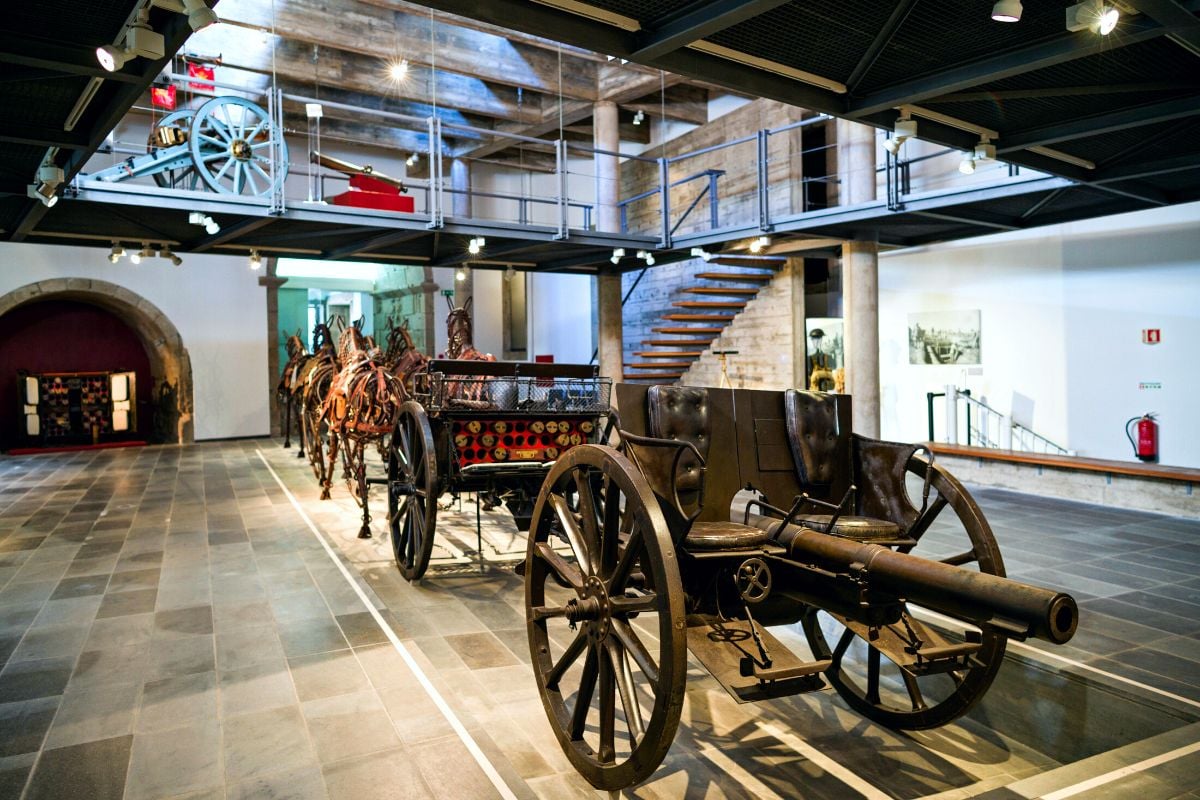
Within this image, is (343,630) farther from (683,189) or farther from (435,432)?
(683,189)

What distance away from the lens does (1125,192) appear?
20.9 feet

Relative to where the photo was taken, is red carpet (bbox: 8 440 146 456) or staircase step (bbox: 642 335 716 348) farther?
red carpet (bbox: 8 440 146 456)

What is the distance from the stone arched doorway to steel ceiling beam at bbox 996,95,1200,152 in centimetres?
1253

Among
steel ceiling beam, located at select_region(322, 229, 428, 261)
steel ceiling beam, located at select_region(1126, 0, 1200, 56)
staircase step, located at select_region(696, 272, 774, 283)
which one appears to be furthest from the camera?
staircase step, located at select_region(696, 272, 774, 283)

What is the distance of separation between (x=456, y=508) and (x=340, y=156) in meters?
10.2

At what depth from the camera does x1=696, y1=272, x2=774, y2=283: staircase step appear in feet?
37.6

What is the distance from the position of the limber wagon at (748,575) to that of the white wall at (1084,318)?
6.26 metres

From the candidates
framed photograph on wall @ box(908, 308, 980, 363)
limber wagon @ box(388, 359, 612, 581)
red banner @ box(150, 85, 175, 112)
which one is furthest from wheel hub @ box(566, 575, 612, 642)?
red banner @ box(150, 85, 175, 112)

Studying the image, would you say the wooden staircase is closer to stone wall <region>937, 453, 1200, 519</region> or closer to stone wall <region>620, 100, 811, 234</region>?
stone wall <region>620, 100, 811, 234</region>

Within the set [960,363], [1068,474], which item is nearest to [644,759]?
[1068,474]

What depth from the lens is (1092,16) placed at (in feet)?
10.1

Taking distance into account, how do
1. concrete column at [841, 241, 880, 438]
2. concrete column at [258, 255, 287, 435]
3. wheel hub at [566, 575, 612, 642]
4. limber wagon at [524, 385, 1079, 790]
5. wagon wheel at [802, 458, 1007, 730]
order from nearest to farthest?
1. limber wagon at [524, 385, 1079, 790]
2. wheel hub at [566, 575, 612, 642]
3. wagon wheel at [802, 458, 1007, 730]
4. concrete column at [841, 241, 880, 438]
5. concrete column at [258, 255, 287, 435]

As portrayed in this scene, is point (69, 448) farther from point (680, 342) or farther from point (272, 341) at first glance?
→ point (680, 342)

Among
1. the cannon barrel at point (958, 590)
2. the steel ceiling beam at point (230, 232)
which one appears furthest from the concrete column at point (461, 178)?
the cannon barrel at point (958, 590)
